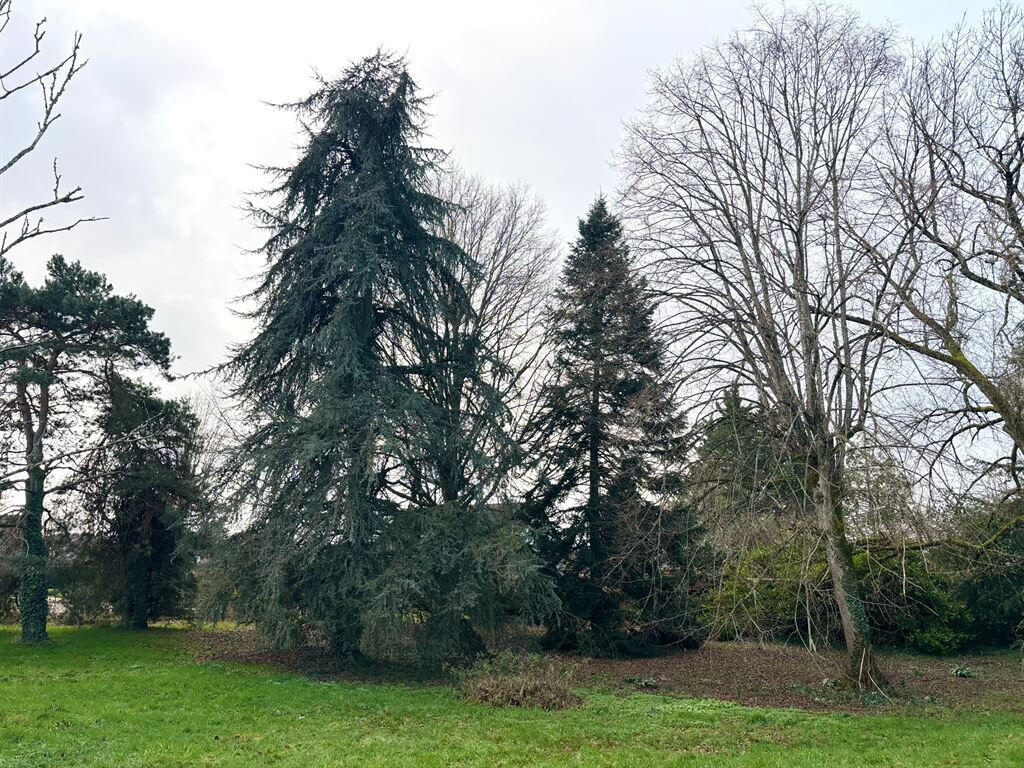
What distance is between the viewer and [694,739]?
9.20m

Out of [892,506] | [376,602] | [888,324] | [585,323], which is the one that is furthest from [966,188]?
[376,602]

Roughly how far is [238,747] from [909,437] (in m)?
10.2

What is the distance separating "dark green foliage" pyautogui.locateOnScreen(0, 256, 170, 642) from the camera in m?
18.9

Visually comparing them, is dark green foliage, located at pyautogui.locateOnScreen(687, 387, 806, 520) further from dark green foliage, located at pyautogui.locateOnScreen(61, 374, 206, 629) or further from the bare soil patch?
dark green foliage, located at pyautogui.locateOnScreen(61, 374, 206, 629)

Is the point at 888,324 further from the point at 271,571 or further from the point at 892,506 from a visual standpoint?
the point at 271,571

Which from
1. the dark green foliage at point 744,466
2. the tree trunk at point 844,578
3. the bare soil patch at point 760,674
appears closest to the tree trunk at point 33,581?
the bare soil patch at point 760,674

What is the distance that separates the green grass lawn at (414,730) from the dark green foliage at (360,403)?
183 cm

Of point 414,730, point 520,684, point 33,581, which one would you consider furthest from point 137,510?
point 414,730

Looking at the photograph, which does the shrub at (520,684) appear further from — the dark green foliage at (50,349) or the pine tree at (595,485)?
the dark green foliage at (50,349)

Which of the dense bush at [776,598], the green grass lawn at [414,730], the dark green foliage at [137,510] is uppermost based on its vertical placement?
the dark green foliage at [137,510]

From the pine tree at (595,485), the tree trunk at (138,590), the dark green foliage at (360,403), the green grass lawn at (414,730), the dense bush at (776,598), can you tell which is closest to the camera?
the green grass lawn at (414,730)

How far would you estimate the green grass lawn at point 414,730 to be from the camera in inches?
320

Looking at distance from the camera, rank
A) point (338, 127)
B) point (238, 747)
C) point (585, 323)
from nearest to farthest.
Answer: point (238, 747)
point (338, 127)
point (585, 323)

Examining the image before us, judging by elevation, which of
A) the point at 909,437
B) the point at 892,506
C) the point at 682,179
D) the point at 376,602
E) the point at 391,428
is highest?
the point at 682,179
